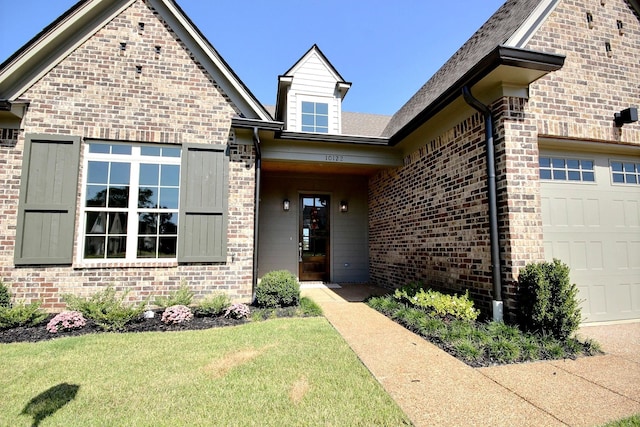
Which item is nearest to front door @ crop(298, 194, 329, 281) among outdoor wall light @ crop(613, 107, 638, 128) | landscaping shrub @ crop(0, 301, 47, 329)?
landscaping shrub @ crop(0, 301, 47, 329)

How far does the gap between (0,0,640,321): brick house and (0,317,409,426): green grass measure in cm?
201

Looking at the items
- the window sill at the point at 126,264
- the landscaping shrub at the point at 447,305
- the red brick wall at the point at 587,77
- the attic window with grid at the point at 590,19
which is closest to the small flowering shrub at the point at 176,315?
the window sill at the point at 126,264

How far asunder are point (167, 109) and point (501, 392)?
6615 millimetres

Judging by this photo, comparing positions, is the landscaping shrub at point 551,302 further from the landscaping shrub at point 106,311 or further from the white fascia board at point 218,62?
the landscaping shrub at point 106,311

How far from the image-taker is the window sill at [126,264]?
541 cm

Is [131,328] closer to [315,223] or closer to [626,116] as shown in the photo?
[315,223]

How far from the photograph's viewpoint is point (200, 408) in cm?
239

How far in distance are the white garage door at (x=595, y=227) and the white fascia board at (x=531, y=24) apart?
1.80 metres

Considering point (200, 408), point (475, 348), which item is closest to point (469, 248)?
point (475, 348)

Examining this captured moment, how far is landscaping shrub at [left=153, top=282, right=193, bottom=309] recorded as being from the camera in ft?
16.9

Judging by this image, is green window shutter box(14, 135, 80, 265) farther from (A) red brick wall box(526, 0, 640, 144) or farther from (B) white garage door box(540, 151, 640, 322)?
(B) white garage door box(540, 151, 640, 322)

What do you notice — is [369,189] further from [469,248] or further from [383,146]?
[469,248]

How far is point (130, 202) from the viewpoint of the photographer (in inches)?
223

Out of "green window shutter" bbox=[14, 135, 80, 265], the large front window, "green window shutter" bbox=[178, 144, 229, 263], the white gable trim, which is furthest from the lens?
the white gable trim
